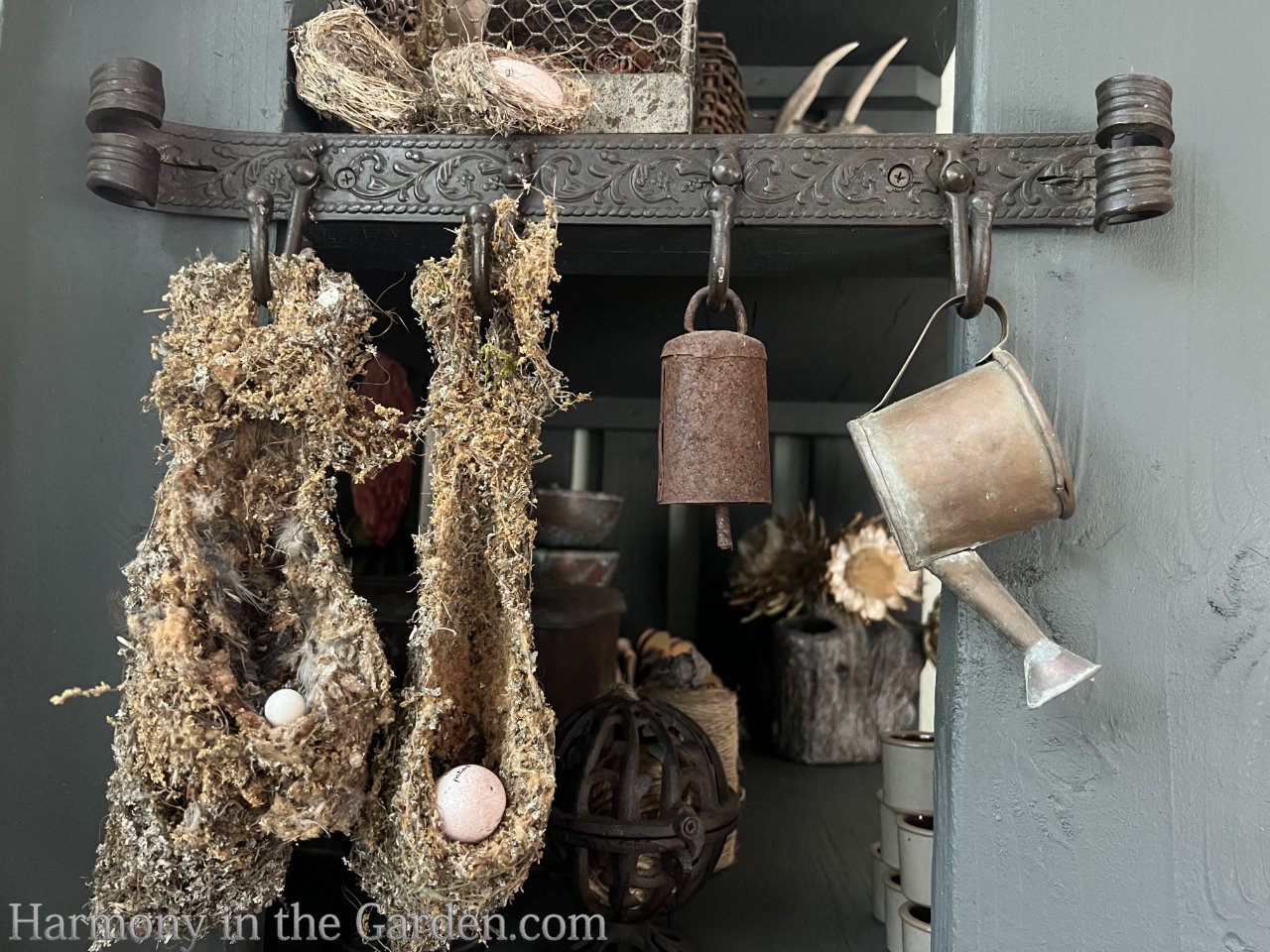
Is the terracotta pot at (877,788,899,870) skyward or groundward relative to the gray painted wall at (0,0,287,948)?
groundward

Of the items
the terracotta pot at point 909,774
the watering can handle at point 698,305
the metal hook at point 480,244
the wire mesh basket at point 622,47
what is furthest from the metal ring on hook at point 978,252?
the terracotta pot at point 909,774

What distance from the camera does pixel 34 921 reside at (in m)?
0.89

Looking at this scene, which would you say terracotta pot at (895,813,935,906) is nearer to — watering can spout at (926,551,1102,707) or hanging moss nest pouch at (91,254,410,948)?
watering can spout at (926,551,1102,707)

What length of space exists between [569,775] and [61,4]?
43.3 inches

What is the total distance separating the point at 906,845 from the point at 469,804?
2.50 ft

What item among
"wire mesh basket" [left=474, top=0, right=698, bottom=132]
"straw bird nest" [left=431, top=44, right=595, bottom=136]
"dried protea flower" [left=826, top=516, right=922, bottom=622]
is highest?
"wire mesh basket" [left=474, top=0, right=698, bottom=132]

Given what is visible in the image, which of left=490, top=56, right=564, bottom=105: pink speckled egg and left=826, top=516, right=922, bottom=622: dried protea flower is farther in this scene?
left=826, top=516, right=922, bottom=622: dried protea flower

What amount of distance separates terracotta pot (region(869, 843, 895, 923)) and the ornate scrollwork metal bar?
998mm

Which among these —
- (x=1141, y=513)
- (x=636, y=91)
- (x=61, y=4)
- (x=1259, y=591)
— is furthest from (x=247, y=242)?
(x=1259, y=591)

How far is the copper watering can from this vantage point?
74 centimetres

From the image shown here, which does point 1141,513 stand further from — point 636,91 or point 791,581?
point 791,581

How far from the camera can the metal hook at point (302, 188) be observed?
0.89m

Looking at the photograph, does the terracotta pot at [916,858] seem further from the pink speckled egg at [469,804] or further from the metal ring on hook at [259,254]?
the metal ring on hook at [259,254]

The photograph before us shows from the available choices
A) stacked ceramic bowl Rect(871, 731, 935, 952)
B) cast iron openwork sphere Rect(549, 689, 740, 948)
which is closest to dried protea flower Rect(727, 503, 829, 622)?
stacked ceramic bowl Rect(871, 731, 935, 952)
